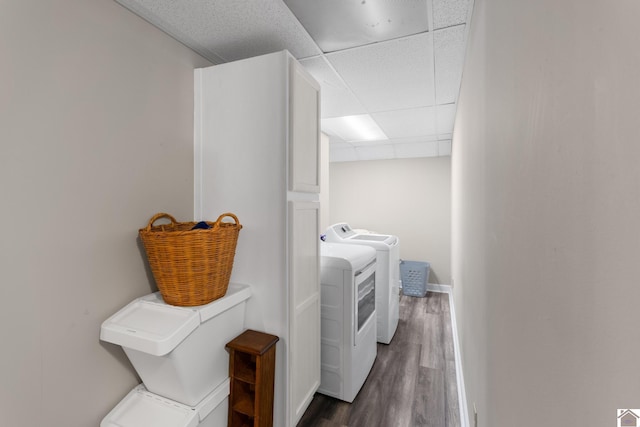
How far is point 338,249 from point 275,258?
87 centimetres

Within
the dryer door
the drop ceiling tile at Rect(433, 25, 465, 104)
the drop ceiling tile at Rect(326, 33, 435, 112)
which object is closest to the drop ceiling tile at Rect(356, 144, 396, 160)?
the drop ceiling tile at Rect(326, 33, 435, 112)

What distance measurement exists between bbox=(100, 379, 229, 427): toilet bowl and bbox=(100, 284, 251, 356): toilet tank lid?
1.04 ft

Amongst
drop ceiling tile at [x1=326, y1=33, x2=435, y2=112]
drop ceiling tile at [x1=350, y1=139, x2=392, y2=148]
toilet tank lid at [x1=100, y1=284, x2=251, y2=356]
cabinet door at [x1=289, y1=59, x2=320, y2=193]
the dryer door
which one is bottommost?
the dryer door

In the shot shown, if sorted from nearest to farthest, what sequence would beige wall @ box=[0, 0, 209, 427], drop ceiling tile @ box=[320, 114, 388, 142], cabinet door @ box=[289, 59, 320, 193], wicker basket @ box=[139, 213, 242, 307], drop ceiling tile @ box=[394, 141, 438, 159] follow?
beige wall @ box=[0, 0, 209, 427], wicker basket @ box=[139, 213, 242, 307], cabinet door @ box=[289, 59, 320, 193], drop ceiling tile @ box=[320, 114, 388, 142], drop ceiling tile @ box=[394, 141, 438, 159]

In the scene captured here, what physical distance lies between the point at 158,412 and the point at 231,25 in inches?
70.2

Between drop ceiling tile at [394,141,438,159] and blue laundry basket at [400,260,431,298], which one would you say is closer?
drop ceiling tile at [394,141,438,159]

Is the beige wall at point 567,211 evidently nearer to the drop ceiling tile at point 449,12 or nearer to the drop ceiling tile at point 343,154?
the drop ceiling tile at point 449,12

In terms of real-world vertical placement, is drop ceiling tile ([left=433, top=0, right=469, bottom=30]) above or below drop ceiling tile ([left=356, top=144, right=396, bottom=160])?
below

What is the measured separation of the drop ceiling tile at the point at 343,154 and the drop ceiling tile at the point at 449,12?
3063 mm

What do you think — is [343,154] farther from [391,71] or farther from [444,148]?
[391,71]

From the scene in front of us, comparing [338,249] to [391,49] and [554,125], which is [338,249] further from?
[554,125]

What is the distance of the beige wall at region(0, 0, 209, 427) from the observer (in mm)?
930

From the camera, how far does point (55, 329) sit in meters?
1.03

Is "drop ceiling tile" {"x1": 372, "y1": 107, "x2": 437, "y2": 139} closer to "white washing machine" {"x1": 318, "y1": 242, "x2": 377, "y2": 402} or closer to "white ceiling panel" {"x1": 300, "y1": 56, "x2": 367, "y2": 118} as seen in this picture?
"white ceiling panel" {"x1": 300, "y1": 56, "x2": 367, "y2": 118}
